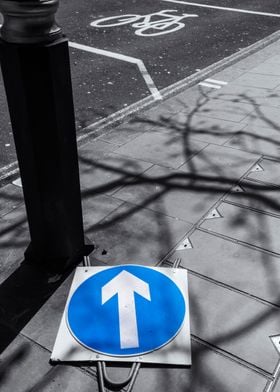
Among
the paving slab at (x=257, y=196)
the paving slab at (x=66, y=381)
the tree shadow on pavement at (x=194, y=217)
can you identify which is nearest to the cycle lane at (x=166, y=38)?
the tree shadow on pavement at (x=194, y=217)

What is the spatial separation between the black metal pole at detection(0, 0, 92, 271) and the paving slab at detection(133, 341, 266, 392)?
122 centimetres

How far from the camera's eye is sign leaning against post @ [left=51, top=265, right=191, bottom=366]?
9.34 feet

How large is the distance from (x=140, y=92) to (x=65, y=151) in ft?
14.9

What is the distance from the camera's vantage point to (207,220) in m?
4.14

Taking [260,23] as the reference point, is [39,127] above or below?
above

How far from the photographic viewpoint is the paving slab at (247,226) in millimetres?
3857

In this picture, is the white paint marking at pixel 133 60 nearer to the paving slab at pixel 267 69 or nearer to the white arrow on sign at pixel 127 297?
the paving slab at pixel 267 69

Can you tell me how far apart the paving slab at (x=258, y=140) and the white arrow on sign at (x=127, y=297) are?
271cm

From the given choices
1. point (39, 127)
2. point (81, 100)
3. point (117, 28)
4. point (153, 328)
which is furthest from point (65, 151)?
point (117, 28)

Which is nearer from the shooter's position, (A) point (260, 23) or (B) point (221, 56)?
(B) point (221, 56)

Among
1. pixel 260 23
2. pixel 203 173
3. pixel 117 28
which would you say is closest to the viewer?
pixel 203 173

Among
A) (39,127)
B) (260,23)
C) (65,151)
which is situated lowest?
(260,23)

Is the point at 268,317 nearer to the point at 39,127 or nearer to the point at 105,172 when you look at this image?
the point at 39,127

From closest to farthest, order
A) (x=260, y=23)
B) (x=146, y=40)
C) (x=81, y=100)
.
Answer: (x=81, y=100)
(x=146, y=40)
(x=260, y=23)
